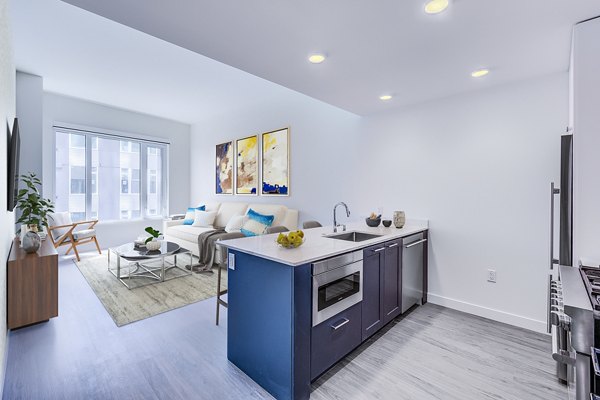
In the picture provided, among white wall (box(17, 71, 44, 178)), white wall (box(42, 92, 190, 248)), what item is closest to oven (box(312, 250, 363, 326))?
white wall (box(17, 71, 44, 178))

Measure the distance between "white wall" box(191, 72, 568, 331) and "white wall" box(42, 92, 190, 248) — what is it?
14.6 ft

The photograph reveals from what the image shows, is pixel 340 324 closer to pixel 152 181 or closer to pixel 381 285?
pixel 381 285

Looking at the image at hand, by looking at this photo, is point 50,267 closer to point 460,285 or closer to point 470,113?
point 460,285

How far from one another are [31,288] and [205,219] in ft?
10.2

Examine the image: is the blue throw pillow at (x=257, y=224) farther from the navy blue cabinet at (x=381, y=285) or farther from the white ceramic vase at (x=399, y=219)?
the navy blue cabinet at (x=381, y=285)

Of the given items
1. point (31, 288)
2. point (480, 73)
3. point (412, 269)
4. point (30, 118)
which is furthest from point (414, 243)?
point (30, 118)

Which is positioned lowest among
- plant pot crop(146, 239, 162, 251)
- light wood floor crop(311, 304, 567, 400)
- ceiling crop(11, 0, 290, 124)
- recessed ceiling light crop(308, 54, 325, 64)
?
light wood floor crop(311, 304, 567, 400)

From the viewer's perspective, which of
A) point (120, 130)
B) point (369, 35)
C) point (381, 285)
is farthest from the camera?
point (120, 130)

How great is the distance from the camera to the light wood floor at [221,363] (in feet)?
5.90

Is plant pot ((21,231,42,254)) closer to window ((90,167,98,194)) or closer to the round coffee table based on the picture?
the round coffee table

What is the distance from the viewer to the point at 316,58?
221 centimetres

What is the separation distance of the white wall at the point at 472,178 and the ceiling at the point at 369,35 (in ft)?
1.26

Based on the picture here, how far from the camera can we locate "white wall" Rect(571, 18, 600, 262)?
173cm

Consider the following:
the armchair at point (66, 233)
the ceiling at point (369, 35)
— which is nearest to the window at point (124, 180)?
the armchair at point (66, 233)
